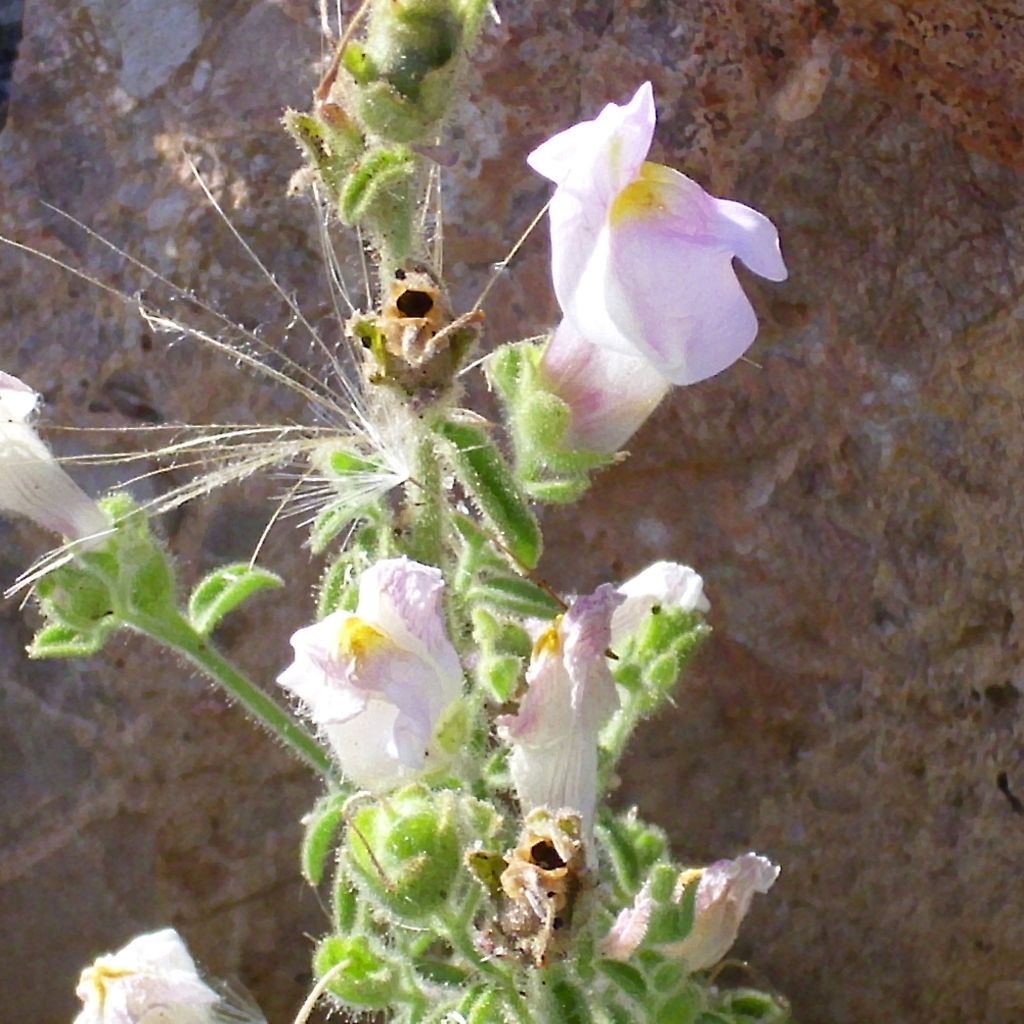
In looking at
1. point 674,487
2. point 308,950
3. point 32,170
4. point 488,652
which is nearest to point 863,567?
point 674,487

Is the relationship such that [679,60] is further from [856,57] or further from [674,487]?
[674,487]

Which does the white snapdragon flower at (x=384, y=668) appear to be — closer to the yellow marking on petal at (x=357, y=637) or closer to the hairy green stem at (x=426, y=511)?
the yellow marking on petal at (x=357, y=637)

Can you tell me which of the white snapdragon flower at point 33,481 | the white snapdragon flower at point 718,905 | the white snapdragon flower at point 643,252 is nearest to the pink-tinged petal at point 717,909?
the white snapdragon flower at point 718,905


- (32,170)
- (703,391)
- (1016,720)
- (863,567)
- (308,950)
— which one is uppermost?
(32,170)

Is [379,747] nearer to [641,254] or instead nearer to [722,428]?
[641,254]

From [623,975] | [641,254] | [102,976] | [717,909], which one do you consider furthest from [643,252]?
[102,976]

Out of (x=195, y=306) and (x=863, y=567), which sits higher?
(x=195, y=306)

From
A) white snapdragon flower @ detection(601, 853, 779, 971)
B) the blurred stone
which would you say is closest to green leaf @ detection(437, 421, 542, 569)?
white snapdragon flower @ detection(601, 853, 779, 971)
